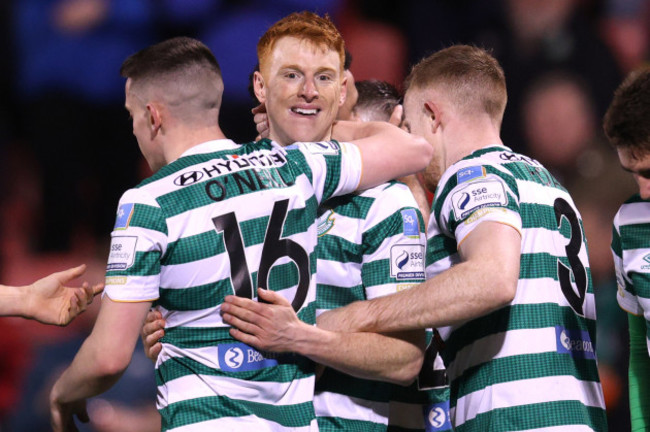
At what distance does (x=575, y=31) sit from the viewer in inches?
225

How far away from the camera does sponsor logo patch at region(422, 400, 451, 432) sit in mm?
2795

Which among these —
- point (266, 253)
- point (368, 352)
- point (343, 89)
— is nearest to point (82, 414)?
point (266, 253)

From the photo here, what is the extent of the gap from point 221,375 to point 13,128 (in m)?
3.61

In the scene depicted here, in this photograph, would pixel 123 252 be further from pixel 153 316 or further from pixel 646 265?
pixel 646 265

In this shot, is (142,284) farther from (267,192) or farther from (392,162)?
(392,162)

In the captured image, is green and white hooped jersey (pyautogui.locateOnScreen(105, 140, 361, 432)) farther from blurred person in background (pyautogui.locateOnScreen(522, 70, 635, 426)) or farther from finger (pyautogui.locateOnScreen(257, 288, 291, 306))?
blurred person in background (pyautogui.locateOnScreen(522, 70, 635, 426))

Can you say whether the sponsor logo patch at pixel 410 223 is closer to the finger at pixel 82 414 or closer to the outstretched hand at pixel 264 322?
the outstretched hand at pixel 264 322

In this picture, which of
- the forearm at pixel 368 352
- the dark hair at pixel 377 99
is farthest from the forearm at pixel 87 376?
the dark hair at pixel 377 99

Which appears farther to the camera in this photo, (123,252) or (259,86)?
(259,86)

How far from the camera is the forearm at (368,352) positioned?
2289 millimetres

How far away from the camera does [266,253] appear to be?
227 centimetres

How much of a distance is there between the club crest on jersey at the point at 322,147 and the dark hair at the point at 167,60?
1.26ft

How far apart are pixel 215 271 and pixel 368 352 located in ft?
1.71

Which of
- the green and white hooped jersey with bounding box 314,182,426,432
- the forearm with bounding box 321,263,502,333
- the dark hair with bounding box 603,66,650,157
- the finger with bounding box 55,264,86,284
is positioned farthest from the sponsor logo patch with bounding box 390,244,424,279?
the finger with bounding box 55,264,86,284
